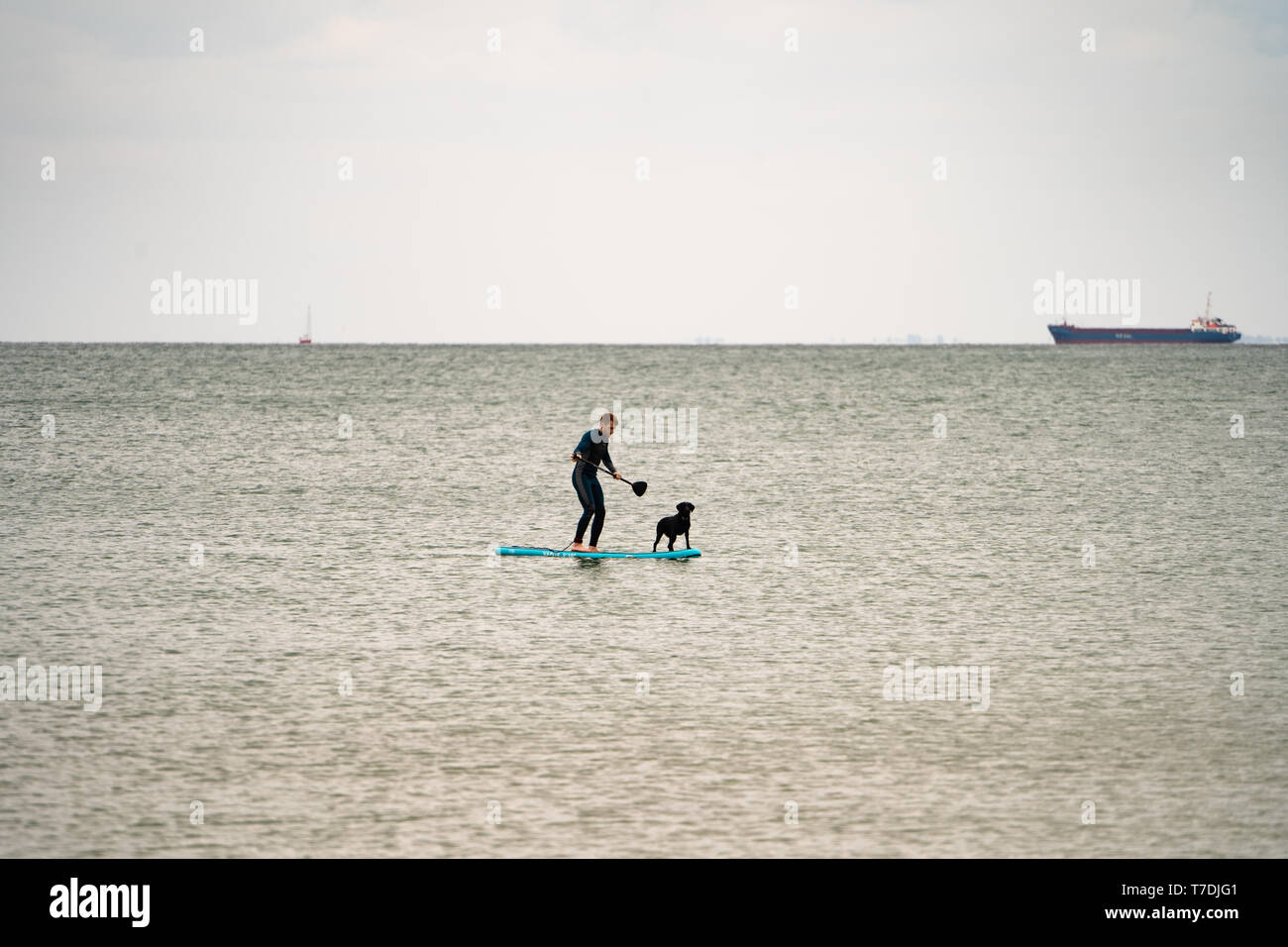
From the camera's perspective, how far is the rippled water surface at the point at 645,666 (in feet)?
31.6

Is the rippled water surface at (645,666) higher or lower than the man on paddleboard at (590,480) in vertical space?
lower

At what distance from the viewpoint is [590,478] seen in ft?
74.2

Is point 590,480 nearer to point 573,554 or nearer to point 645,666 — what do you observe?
point 573,554

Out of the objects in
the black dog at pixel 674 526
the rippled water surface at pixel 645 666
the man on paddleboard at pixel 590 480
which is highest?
the man on paddleboard at pixel 590 480

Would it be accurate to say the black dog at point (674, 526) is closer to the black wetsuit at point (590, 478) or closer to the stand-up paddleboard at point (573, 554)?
the stand-up paddleboard at point (573, 554)

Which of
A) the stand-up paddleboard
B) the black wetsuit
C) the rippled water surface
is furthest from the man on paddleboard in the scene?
the rippled water surface

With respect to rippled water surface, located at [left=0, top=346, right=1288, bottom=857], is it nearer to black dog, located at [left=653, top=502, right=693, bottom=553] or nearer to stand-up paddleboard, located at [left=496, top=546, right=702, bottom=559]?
stand-up paddleboard, located at [left=496, top=546, right=702, bottom=559]

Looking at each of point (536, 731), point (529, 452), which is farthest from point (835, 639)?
point (529, 452)

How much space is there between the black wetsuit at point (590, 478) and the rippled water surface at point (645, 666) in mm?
879

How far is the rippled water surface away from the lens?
9.63 metres

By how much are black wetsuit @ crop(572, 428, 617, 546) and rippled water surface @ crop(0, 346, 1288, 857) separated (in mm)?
879

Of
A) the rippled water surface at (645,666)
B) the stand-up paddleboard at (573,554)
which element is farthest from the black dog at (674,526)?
the rippled water surface at (645,666)
